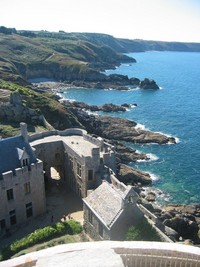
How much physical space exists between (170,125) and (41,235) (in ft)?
275

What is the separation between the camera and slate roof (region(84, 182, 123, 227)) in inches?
1343

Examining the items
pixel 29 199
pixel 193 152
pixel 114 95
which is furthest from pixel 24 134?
pixel 114 95

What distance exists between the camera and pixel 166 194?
229ft

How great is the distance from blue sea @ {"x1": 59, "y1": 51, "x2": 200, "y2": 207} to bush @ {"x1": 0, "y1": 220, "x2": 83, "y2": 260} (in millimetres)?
31630

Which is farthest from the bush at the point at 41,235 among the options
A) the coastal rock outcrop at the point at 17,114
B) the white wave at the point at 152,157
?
the white wave at the point at 152,157

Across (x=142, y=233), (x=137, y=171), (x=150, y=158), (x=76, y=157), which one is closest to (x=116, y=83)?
(x=150, y=158)

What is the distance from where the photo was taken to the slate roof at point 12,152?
1592 inches

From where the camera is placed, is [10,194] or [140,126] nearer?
[10,194]

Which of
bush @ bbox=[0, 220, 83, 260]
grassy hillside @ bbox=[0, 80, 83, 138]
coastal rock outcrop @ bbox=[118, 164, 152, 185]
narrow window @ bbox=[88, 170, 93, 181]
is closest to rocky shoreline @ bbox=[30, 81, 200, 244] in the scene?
coastal rock outcrop @ bbox=[118, 164, 152, 185]

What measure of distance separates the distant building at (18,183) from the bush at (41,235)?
5162 mm

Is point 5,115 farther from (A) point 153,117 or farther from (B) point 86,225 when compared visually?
(A) point 153,117

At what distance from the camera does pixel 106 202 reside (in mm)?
36000

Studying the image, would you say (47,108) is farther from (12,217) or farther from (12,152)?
(12,217)

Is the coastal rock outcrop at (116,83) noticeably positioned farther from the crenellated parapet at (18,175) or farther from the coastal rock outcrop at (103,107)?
the crenellated parapet at (18,175)
